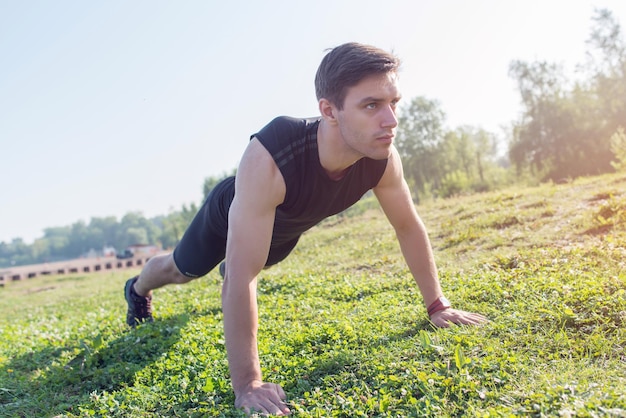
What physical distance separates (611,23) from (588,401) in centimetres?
5280

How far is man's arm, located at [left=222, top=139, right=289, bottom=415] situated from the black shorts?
116 centimetres

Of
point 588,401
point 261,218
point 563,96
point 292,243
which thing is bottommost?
point 588,401

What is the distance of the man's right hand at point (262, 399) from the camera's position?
121 inches

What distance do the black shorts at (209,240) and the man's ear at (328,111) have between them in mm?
1385

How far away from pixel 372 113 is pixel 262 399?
2.01m

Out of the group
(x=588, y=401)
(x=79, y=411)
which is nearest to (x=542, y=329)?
(x=588, y=401)

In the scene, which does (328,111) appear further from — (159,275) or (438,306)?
(159,275)

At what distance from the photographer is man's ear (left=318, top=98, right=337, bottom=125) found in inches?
143

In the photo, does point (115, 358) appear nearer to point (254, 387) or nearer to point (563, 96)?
point (254, 387)

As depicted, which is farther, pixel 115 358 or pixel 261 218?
pixel 115 358

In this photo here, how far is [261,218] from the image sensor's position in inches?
136

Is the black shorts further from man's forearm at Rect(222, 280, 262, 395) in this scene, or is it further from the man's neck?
man's forearm at Rect(222, 280, 262, 395)

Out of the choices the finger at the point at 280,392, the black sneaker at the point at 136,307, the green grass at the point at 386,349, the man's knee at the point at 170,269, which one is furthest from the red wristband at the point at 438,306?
the black sneaker at the point at 136,307

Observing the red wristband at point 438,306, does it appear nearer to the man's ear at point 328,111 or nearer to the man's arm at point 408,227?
the man's arm at point 408,227
